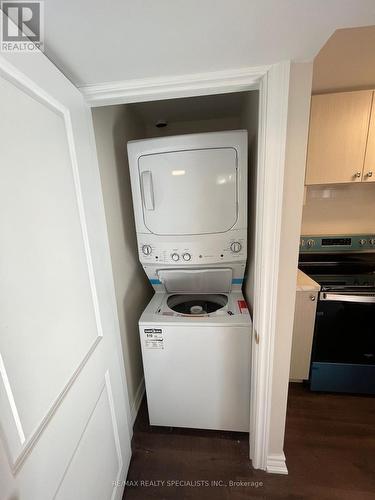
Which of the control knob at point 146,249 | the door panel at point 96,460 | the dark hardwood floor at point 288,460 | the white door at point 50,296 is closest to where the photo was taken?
the white door at point 50,296

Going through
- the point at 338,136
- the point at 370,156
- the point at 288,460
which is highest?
the point at 338,136

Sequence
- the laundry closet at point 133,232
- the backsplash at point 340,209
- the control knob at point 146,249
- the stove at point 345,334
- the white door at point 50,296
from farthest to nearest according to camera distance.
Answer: the backsplash at point 340,209 → the stove at point 345,334 → the control knob at point 146,249 → the laundry closet at point 133,232 → the white door at point 50,296

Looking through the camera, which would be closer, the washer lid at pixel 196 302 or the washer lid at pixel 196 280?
the washer lid at pixel 196 280

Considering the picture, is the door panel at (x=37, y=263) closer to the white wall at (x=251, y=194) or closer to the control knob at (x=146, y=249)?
the control knob at (x=146, y=249)

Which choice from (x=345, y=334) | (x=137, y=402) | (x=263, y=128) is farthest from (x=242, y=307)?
(x=137, y=402)

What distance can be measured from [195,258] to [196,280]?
0.78 ft

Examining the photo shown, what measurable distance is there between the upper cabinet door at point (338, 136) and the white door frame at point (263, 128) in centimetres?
95

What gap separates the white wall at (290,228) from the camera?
868mm

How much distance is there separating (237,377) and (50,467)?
1.03 m

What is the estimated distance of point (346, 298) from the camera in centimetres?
159

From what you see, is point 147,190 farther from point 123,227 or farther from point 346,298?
point 346,298

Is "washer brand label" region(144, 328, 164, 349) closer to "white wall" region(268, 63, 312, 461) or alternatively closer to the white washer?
the white washer

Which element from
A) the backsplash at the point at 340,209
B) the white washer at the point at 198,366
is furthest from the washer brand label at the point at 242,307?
the backsplash at the point at 340,209

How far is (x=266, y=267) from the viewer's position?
102cm
